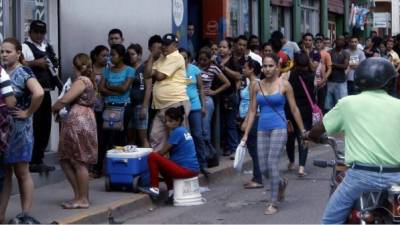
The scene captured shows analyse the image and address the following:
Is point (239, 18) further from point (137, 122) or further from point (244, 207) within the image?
point (244, 207)

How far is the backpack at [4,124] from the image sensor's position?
7.63 metres

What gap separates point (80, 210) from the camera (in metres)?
9.30

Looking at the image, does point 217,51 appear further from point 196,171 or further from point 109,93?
point 196,171

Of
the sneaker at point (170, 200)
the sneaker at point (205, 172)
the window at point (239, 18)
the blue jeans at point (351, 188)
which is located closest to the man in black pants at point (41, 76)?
the sneaker at point (170, 200)

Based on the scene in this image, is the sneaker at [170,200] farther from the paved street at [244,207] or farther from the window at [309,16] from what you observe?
the window at [309,16]

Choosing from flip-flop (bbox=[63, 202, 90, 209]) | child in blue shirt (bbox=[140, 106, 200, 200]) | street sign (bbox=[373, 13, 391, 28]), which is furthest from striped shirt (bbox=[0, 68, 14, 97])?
street sign (bbox=[373, 13, 391, 28])

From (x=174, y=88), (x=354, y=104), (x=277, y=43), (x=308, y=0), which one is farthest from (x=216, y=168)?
(x=308, y=0)

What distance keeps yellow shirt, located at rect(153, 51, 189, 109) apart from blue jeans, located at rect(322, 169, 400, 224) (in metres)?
5.66

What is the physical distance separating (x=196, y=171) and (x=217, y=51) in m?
4.75

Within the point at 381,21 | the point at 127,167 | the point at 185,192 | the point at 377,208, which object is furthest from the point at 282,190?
the point at 381,21

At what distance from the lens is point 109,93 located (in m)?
11.4

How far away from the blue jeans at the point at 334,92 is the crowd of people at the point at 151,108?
3759 mm

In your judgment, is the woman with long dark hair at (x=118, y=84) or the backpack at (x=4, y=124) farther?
the woman with long dark hair at (x=118, y=84)

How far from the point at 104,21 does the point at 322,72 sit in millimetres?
6293
